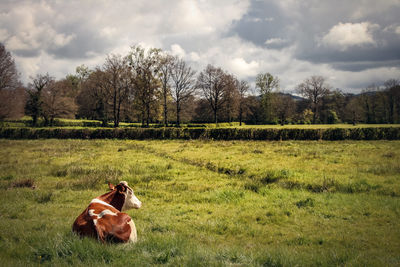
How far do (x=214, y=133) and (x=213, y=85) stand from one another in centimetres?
3832

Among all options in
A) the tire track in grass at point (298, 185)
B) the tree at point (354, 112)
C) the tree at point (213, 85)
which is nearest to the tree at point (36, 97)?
the tree at point (213, 85)

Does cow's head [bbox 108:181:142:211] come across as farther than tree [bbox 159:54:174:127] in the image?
No

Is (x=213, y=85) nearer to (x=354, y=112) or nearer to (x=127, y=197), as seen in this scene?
(x=354, y=112)

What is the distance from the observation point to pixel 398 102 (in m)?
77.3

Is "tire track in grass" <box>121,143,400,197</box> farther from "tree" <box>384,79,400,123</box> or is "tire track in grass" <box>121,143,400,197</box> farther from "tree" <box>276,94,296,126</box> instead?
"tree" <box>384,79,400,123</box>

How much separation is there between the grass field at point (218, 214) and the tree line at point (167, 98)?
3989 cm

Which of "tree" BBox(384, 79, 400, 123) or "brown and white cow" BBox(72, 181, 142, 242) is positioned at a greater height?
"tree" BBox(384, 79, 400, 123)

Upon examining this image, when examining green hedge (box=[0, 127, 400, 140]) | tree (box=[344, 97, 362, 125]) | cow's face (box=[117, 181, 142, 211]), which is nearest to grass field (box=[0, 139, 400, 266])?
cow's face (box=[117, 181, 142, 211])

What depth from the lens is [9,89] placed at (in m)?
48.5

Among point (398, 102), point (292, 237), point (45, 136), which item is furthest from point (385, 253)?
point (398, 102)

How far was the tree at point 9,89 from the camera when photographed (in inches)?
1728

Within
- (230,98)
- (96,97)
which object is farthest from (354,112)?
(96,97)

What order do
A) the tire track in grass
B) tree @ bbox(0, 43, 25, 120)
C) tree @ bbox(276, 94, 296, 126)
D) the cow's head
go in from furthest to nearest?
tree @ bbox(276, 94, 296, 126), tree @ bbox(0, 43, 25, 120), the tire track in grass, the cow's head

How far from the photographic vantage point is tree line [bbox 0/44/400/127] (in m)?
51.8
